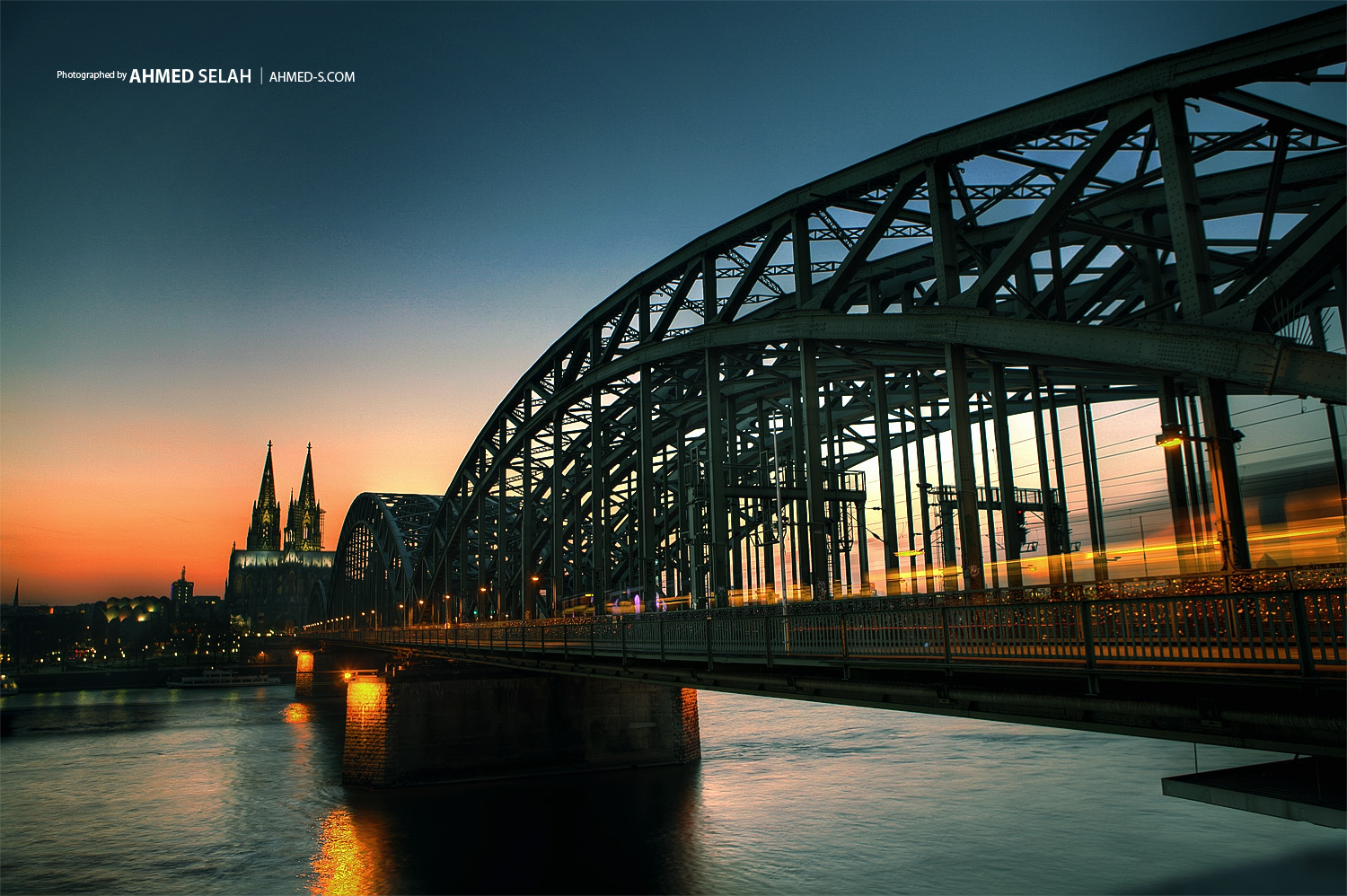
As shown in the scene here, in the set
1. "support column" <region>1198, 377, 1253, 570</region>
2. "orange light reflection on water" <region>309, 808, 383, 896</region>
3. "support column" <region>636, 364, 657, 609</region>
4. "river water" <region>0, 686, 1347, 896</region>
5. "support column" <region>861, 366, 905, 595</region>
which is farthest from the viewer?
"support column" <region>636, 364, 657, 609</region>

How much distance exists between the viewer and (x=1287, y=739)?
10086mm

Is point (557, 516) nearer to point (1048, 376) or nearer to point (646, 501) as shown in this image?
point (646, 501)

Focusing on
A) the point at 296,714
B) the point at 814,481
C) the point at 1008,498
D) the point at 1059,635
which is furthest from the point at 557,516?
the point at 296,714

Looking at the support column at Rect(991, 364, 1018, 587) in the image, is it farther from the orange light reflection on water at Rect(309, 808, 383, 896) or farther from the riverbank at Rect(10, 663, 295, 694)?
the riverbank at Rect(10, 663, 295, 694)

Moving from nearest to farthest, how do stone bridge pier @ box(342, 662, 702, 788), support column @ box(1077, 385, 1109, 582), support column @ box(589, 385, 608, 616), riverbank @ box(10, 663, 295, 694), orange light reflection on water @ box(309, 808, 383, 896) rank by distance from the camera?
support column @ box(1077, 385, 1109, 582) < orange light reflection on water @ box(309, 808, 383, 896) < support column @ box(589, 385, 608, 616) < stone bridge pier @ box(342, 662, 702, 788) < riverbank @ box(10, 663, 295, 694)

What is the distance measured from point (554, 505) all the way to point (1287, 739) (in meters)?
37.3

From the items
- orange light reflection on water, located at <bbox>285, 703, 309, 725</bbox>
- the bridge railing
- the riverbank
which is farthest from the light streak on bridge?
the riverbank

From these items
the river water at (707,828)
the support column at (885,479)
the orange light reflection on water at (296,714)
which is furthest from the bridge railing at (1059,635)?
the orange light reflection on water at (296,714)

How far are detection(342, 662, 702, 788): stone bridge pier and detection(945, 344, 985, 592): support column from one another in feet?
91.7

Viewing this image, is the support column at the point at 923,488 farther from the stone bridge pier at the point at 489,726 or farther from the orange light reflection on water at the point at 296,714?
the orange light reflection on water at the point at 296,714

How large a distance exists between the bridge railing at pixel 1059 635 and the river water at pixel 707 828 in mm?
12982

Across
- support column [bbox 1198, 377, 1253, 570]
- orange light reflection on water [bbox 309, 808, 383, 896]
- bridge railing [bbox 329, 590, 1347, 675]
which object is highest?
support column [bbox 1198, 377, 1253, 570]

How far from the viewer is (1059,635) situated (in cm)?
1249

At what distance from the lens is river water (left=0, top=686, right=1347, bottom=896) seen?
29.0 m
